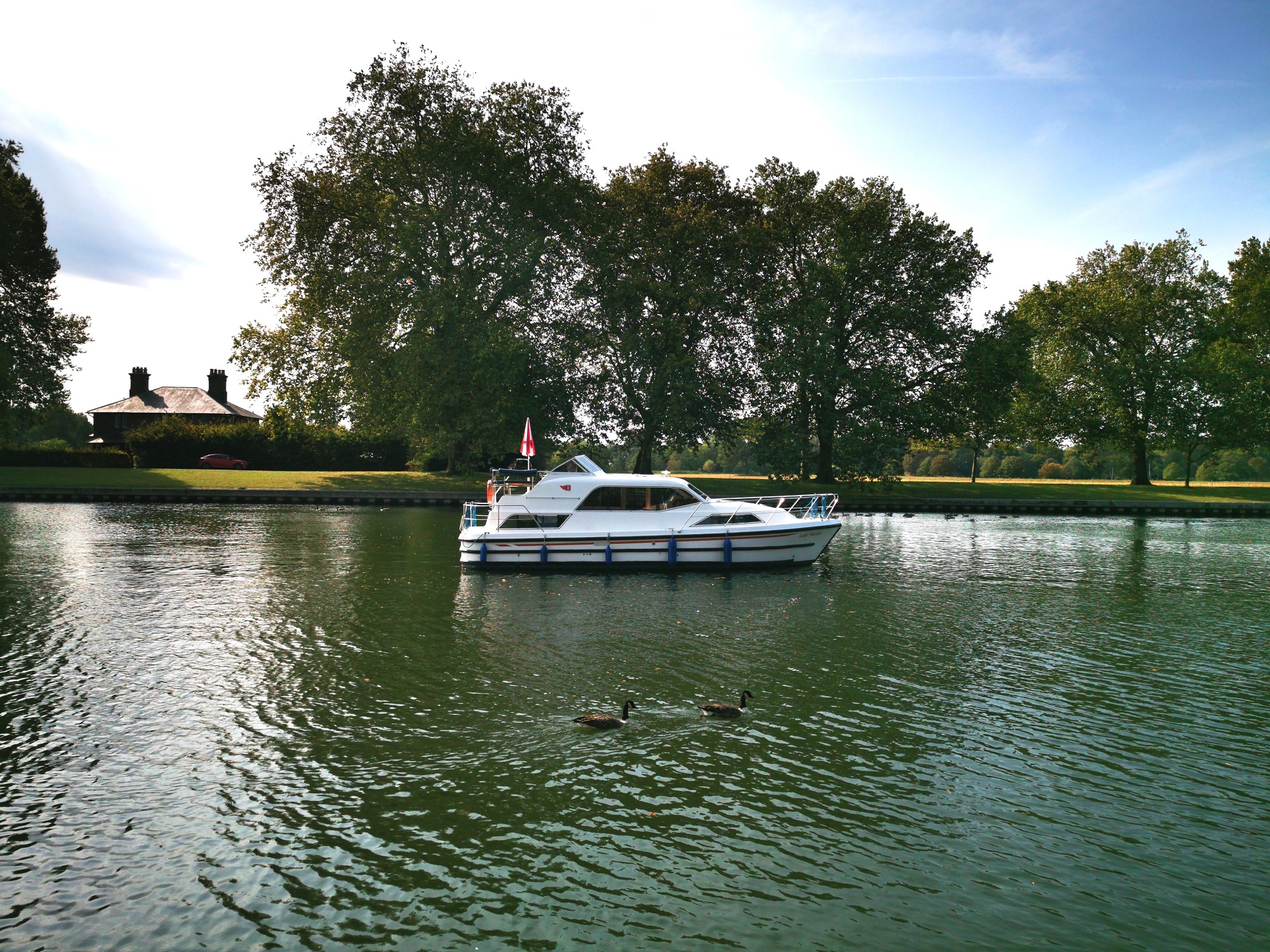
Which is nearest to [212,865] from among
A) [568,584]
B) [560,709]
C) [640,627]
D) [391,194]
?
[560,709]

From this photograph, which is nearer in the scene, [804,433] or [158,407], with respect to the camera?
[804,433]

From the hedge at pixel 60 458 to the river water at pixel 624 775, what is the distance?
189 feet

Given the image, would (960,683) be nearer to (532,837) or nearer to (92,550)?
(532,837)

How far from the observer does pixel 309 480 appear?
200ft

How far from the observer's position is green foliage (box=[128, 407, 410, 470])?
7319 centimetres

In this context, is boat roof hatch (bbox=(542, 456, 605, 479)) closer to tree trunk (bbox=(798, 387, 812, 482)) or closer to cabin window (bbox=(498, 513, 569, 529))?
cabin window (bbox=(498, 513, 569, 529))

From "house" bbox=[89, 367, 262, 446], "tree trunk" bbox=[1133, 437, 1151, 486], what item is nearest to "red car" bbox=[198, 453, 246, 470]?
"house" bbox=[89, 367, 262, 446]

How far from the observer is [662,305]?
59.3 metres

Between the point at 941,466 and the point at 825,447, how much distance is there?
74.8 m

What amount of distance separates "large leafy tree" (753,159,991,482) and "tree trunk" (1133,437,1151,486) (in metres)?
24.1

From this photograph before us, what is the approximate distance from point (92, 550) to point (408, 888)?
2793cm

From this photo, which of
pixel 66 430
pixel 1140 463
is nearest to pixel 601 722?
pixel 1140 463

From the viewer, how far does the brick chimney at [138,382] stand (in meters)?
97.0

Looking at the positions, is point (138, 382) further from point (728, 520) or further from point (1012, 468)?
point (1012, 468)
